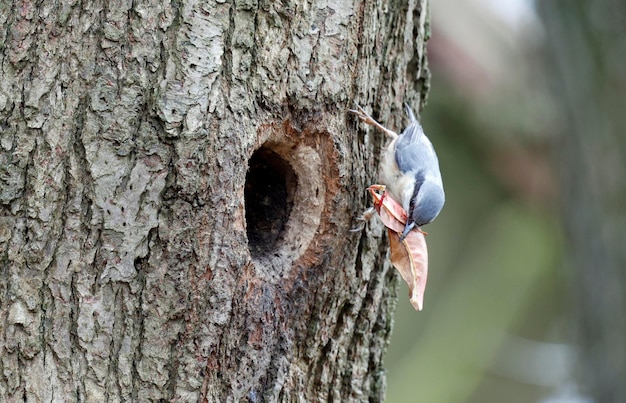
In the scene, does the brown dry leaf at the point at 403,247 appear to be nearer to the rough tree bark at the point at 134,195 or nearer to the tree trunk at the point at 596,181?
the rough tree bark at the point at 134,195

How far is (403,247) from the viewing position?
93.9 inches

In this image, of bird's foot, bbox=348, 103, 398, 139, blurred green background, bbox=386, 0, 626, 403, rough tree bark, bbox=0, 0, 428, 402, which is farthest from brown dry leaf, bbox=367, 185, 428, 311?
blurred green background, bbox=386, 0, 626, 403

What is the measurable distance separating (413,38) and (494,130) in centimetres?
463

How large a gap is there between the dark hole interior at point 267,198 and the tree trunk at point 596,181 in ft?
6.13

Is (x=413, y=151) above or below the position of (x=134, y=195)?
above

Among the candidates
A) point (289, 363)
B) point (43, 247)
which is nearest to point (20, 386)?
point (43, 247)

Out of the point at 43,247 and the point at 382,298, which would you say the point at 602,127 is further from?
the point at 43,247

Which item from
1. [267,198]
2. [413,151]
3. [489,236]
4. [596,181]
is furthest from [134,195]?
[489,236]

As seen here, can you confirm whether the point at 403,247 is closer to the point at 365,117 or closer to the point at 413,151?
the point at 365,117

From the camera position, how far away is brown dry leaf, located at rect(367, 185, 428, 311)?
7.59 ft

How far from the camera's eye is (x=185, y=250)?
6.93 ft

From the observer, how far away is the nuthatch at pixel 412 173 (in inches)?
106

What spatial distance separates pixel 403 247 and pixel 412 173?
866 millimetres

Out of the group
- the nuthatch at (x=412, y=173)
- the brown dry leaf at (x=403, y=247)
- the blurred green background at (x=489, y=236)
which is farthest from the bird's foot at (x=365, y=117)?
the blurred green background at (x=489, y=236)
